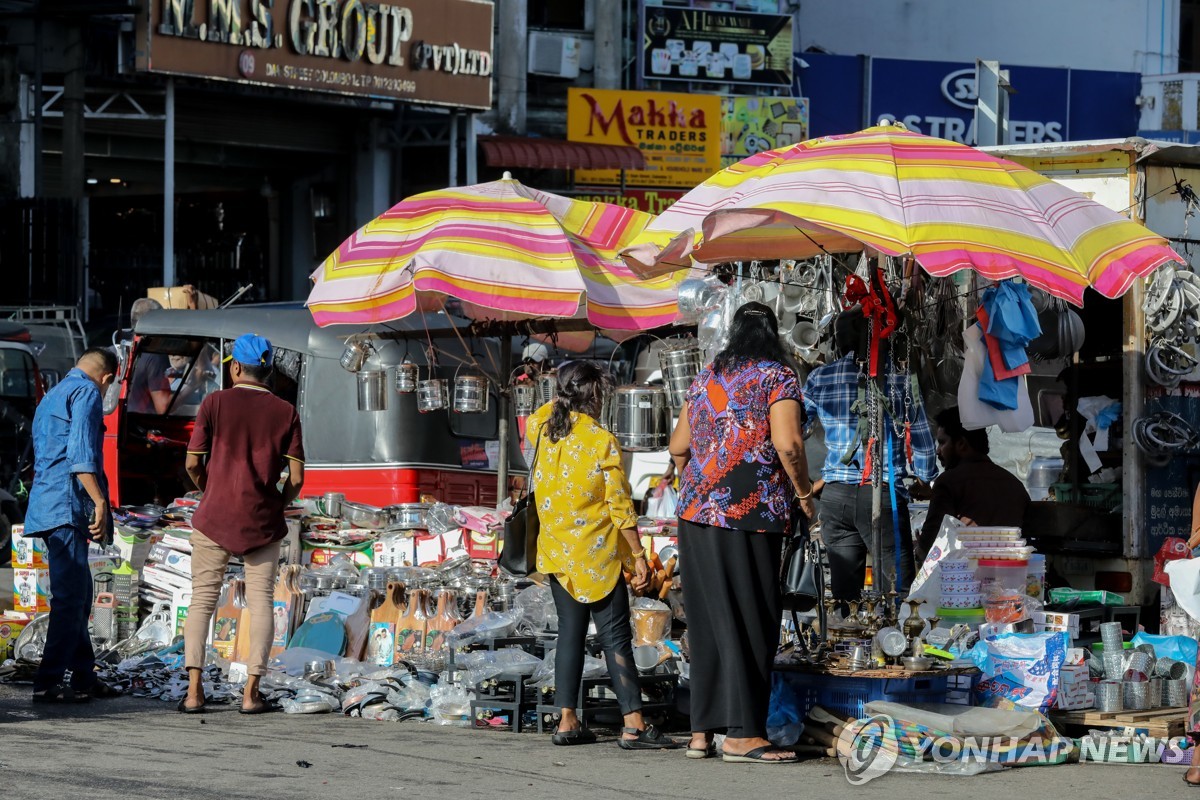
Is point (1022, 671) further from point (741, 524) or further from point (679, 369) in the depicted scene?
point (679, 369)

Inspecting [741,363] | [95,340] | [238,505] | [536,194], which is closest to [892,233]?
[741,363]

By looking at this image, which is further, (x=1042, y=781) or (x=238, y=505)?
(x=238, y=505)

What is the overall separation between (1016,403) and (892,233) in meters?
2.27

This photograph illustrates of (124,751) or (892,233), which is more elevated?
(892,233)

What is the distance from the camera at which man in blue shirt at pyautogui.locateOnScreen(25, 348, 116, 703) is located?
844 cm

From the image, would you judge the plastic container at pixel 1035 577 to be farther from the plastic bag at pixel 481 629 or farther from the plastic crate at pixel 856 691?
the plastic bag at pixel 481 629

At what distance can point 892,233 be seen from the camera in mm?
6891

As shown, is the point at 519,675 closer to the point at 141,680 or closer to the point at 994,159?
the point at 141,680

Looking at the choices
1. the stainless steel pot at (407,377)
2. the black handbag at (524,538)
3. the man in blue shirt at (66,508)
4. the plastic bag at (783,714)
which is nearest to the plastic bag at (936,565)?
the plastic bag at (783,714)

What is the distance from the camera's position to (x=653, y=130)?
91.1 feet

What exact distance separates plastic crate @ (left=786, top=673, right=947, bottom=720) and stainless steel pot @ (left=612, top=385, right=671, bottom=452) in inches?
109

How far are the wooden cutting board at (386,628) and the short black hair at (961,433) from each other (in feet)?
10.3

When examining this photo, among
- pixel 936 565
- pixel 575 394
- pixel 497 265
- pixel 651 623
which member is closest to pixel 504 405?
pixel 497 265

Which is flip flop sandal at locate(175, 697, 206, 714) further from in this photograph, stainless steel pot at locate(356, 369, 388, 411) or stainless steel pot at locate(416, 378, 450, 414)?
stainless steel pot at locate(356, 369, 388, 411)
